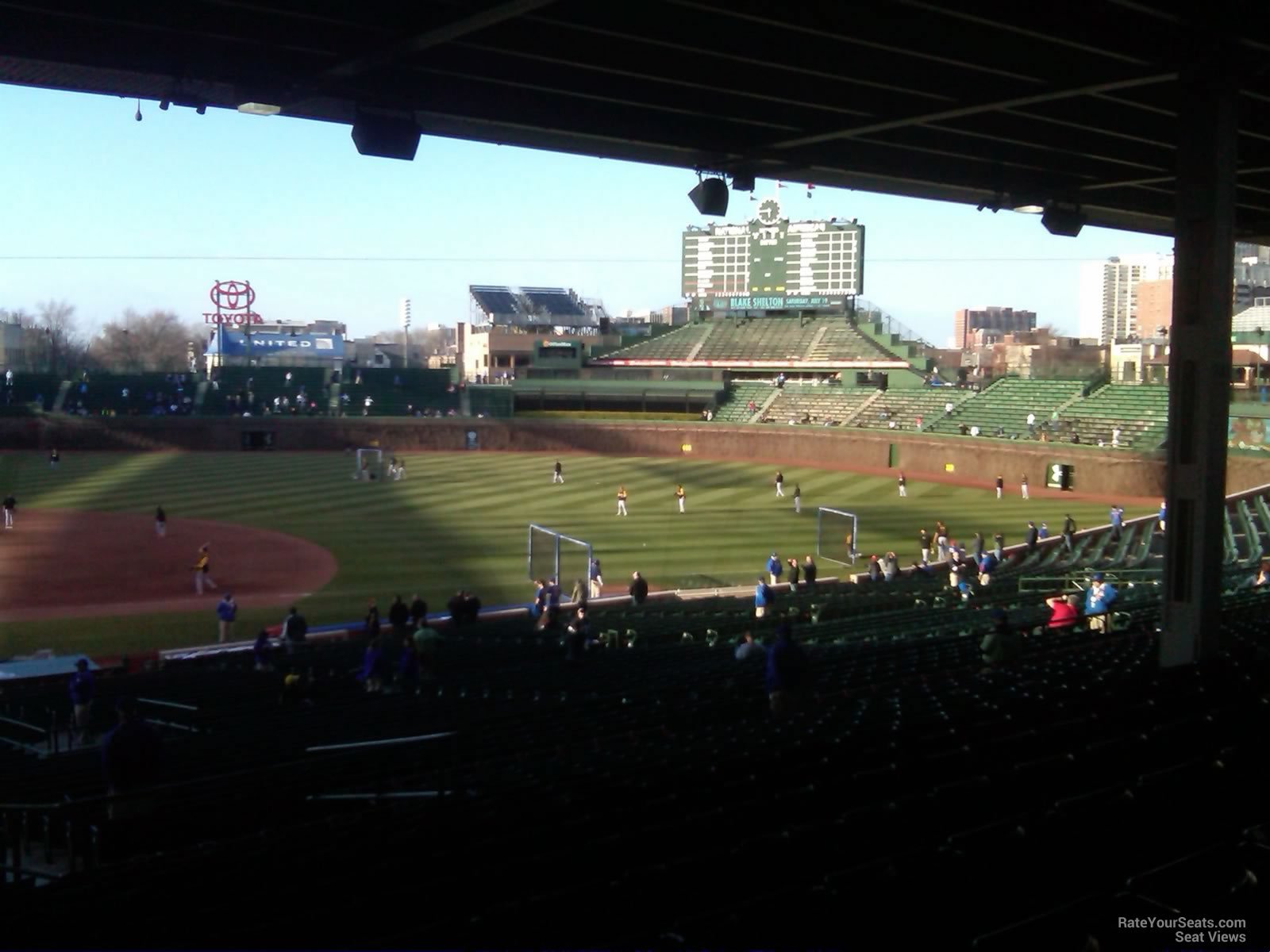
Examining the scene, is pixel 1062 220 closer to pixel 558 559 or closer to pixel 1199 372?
pixel 1199 372

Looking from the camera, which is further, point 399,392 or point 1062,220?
point 399,392

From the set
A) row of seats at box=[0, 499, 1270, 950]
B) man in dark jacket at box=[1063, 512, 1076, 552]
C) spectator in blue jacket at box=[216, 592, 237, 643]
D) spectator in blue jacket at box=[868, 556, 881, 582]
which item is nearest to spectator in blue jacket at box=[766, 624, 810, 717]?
row of seats at box=[0, 499, 1270, 950]

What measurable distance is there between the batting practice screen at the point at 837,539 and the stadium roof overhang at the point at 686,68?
2016 centimetres

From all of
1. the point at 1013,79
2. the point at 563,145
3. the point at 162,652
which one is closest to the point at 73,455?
the point at 162,652

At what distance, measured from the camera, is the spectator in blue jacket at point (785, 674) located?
10.4 metres

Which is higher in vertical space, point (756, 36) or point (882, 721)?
point (756, 36)

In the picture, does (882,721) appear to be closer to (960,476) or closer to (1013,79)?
(1013,79)

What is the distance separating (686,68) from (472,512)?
1199 inches

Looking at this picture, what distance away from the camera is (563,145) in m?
12.0

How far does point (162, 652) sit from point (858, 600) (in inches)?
541

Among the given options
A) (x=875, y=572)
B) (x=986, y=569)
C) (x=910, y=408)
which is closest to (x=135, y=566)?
(x=875, y=572)

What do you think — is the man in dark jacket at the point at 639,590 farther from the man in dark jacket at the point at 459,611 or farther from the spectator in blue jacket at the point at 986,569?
the spectator in blue jacket at the point at 986,569

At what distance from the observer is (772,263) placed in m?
87.3

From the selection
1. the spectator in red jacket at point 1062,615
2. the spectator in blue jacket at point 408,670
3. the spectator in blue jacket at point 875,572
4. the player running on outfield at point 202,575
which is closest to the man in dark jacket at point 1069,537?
the spectator in blue jacket at point 875,572
